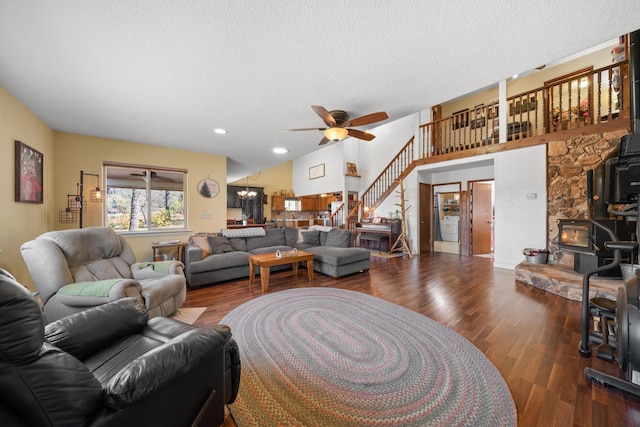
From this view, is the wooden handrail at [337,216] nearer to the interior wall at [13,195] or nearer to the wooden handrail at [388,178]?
the wooden handrail at [388,178]

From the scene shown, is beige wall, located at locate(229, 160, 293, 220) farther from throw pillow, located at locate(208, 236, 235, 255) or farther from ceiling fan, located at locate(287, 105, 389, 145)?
ceiling fan, located at locate(287, 105, 389, 145)

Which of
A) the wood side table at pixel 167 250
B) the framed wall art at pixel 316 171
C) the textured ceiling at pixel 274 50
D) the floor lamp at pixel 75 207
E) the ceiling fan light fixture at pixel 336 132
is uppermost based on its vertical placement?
the framed wall art at pixel 316 171

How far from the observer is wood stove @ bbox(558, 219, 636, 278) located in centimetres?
315

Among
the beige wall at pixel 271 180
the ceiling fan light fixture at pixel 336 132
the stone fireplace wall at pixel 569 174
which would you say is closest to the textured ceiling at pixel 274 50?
the ceiling fan light fixture at pixel 336 132

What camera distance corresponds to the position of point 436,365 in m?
1.75

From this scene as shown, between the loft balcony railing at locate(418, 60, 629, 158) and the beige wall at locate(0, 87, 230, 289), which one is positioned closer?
the beige wall at locate(0, 87, 230, 289)

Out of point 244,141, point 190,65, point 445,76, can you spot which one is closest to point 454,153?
point 445,76

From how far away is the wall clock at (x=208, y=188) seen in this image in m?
5.14

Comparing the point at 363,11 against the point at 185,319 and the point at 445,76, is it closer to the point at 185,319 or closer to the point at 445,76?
the point at 445,76

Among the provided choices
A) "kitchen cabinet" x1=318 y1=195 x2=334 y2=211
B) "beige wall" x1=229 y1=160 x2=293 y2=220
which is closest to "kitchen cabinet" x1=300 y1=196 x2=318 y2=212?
"kitchen cabinet" x1=318 y1=195 x2=334 y2=211

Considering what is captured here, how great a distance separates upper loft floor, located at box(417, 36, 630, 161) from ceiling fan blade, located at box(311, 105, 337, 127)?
3.89m

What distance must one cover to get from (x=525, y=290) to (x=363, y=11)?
408 centimetres

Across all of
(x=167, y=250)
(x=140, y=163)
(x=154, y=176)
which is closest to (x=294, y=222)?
(x=167, y=250)

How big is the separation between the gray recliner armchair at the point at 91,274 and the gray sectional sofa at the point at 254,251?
2.74ft
